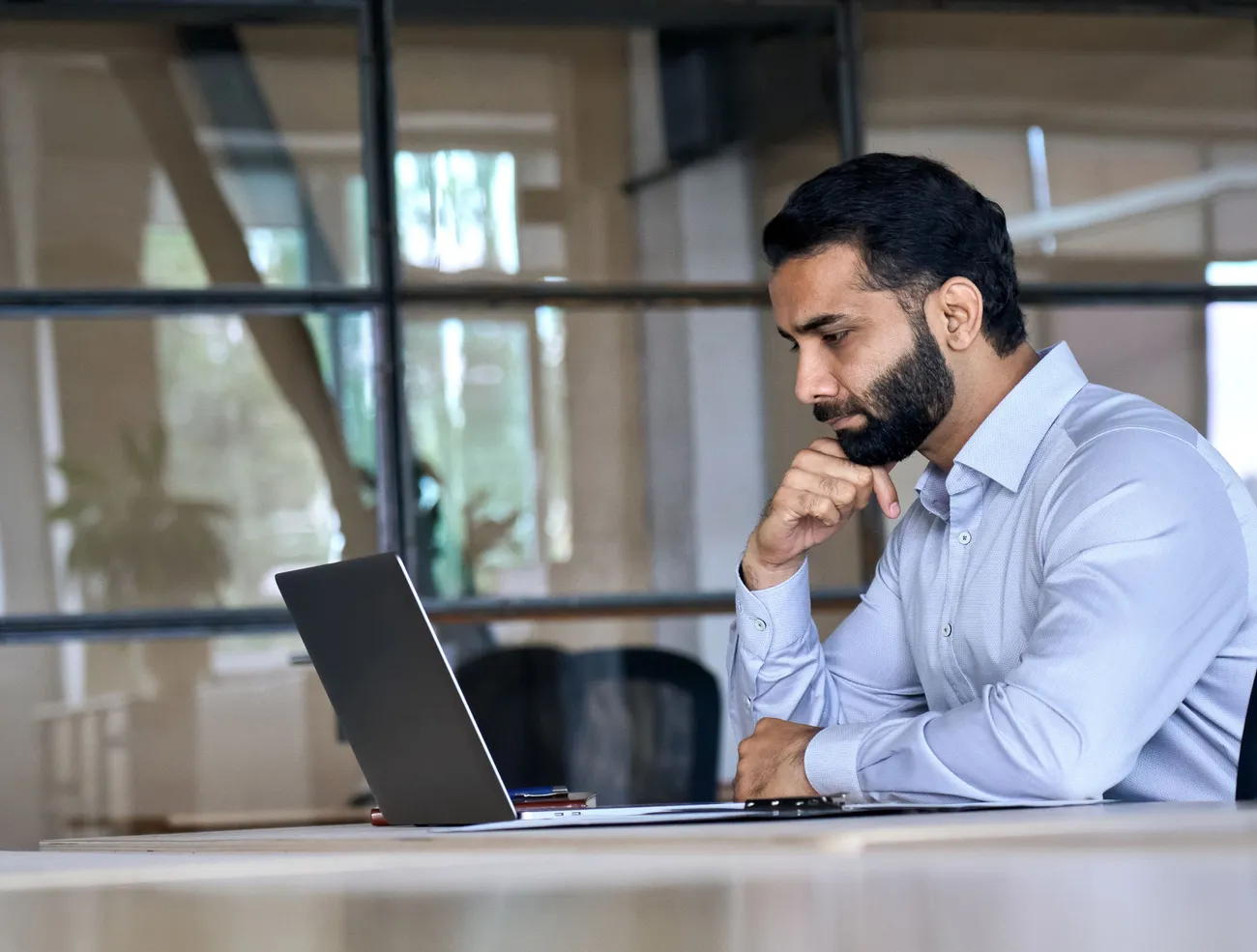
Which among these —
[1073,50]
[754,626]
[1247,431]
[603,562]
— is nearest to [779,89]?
[1073,50]

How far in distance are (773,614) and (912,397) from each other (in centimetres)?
37

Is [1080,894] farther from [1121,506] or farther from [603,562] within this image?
[603,562]

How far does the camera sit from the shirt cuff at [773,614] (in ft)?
6.81

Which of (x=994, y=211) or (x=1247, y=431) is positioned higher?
(x=994, y=211)

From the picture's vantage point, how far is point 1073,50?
4672 millimetres

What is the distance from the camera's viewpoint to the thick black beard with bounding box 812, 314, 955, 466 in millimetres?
1994

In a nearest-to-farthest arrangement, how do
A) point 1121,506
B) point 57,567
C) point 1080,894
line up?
point 1080,894
point 1121,506
point 57,567

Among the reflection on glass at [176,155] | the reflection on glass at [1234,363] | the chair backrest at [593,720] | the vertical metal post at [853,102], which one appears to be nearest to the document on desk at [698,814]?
the chair backrest at [593,720]

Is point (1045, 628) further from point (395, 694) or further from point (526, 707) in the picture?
point (526, 707)

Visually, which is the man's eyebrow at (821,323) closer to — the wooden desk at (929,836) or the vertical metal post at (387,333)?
the wooden desk at (929,836)

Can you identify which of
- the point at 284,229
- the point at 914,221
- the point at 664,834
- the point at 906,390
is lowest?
the point at 664,834

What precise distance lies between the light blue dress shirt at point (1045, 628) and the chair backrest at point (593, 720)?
7.16ft

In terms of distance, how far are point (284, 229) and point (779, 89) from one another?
1622 millimetres

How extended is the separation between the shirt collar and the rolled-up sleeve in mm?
183
